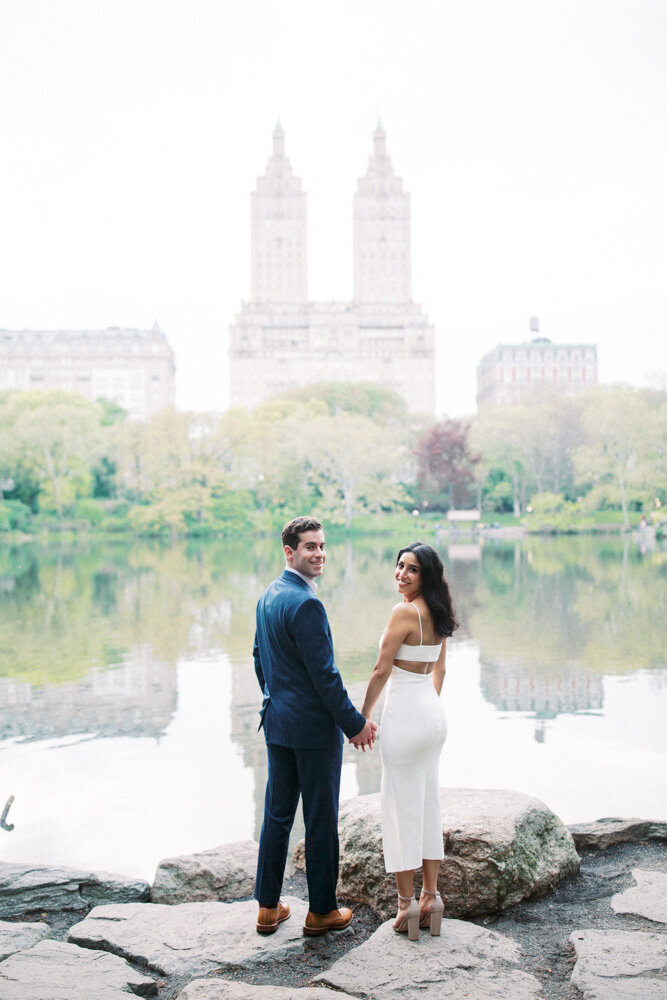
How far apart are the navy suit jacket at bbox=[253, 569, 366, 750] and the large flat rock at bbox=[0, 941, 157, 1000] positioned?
0.94 m

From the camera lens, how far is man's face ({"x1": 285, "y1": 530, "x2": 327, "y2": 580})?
3.23 meters

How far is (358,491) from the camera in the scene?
1715 inches

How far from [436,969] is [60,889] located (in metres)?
1.91

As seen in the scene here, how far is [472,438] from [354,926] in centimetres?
4741

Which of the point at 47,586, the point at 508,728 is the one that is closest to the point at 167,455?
the point at 47,586

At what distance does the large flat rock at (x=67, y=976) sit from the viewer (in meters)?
2.70

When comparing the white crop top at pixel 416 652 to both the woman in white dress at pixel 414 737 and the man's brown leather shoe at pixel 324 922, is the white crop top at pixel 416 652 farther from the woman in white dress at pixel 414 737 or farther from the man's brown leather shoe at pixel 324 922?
the man's brown leather shoe at pixel 324 922

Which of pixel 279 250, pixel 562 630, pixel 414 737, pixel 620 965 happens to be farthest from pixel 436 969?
pixel 279 250

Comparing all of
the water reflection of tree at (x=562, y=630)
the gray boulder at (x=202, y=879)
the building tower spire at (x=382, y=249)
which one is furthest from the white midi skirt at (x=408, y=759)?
the building tower spire at (x=382, y=249)

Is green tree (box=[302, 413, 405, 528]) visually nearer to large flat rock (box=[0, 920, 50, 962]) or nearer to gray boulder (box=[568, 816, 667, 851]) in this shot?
gray boulder (box=[568, 816, 667, 851])

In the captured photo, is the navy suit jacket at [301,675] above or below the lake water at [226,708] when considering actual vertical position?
above

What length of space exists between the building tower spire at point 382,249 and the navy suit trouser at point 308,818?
104860 mm

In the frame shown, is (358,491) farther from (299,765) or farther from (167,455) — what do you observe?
(299,765)

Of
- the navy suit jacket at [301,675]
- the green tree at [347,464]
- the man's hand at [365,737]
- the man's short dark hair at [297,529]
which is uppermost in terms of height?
the green tree at [347,464]
